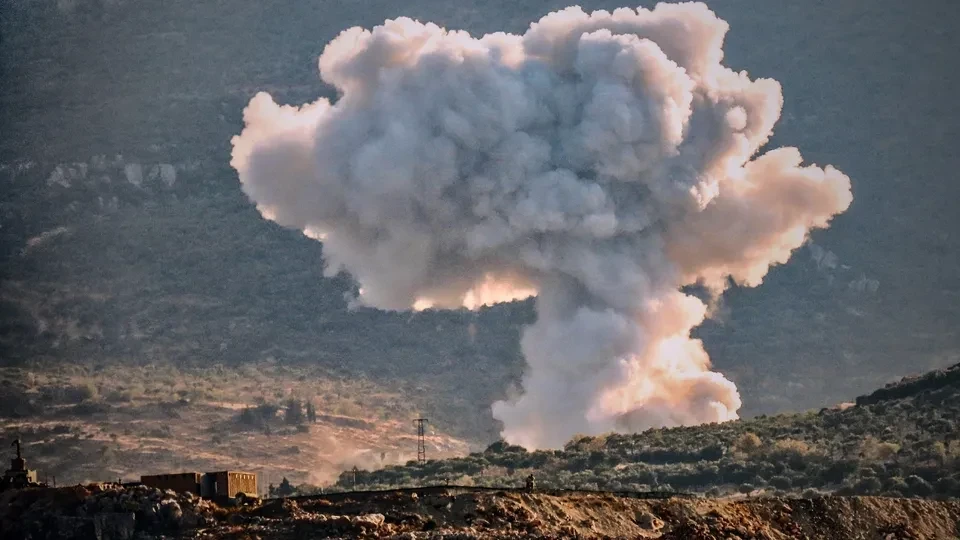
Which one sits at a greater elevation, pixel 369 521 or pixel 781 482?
pixel 781 482

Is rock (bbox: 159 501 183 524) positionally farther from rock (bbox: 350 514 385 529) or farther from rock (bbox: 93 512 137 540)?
rock (bbox: 350 514 385 529)

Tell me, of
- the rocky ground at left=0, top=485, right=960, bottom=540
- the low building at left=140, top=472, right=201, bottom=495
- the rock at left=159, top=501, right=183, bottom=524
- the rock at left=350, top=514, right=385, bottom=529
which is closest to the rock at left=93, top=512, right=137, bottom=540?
the rocky ground at left=0, top=485, right=960, bottom=540

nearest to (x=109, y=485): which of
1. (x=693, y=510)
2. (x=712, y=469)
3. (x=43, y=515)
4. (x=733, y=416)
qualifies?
(x=43, y=515)

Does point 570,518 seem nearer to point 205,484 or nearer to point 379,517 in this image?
point 379,517

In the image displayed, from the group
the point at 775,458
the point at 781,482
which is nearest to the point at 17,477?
the point at 781,482

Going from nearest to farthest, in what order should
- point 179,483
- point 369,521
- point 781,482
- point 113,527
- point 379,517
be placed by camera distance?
1. point 113,527
2. point 369,521
3. point 379,517
4. point 179,483
5. point 781,482

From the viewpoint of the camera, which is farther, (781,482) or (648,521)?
(781,482)
